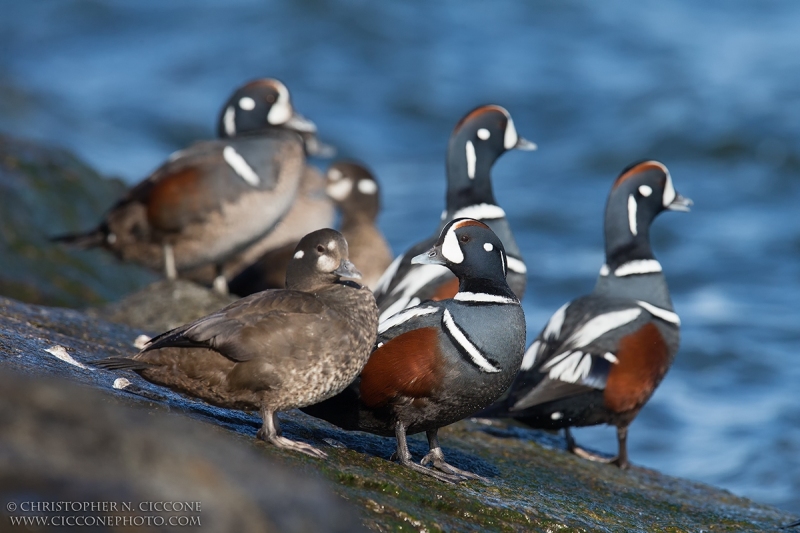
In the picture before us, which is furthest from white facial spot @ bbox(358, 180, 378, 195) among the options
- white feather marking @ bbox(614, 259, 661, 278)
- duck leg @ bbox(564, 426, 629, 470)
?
duck leg @ bbox(564, 426, 629, 470)

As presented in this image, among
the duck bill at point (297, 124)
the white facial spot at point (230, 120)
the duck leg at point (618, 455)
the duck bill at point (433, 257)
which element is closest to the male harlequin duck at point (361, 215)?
the duck bill at point (297, 124)

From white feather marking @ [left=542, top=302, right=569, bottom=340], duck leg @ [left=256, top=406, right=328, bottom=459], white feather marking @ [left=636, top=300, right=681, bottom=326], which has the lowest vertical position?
duck leg @ [left=256, top=406, right=328, bottom=459]

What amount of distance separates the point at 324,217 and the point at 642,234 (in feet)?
15.2

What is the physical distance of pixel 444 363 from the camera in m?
4.91

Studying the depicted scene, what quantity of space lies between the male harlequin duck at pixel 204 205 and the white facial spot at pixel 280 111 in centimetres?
37

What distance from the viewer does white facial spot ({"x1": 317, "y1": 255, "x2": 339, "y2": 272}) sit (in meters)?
5.05

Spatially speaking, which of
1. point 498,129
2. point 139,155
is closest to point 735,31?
point 139,155

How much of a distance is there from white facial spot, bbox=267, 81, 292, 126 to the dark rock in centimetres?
194

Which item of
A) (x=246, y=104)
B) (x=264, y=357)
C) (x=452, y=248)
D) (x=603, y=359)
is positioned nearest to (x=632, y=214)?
(x=603, y=359)

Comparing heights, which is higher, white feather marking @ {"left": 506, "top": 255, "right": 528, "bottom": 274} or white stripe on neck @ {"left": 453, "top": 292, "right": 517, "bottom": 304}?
white feather marking @ {"left": 506, "top": 255, "right": 528, "bottom": 274}

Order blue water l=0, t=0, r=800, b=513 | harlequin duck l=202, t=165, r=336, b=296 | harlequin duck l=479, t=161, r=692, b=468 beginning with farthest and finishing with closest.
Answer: harlequin duck l=202, t=165, r=336, b=296, blue water l=0, t=0, r=800, b=513, harlequin duck l=479, t=161, r=692, b=468

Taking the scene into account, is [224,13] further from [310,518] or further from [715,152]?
[310,518]

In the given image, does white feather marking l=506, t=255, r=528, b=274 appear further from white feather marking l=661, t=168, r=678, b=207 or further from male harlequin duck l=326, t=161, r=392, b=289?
male harlequin duck l=326, t=161, r=392, b=289

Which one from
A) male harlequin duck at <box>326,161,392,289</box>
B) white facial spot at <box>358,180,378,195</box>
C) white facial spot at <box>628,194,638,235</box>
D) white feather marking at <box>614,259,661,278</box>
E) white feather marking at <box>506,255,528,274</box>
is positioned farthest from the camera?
white facial spot at <box>358,180,378,195</box>
